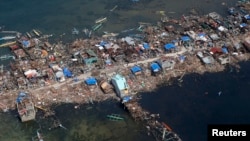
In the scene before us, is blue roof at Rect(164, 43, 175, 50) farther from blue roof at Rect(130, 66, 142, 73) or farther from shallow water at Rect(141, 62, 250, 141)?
blue roof at Rect(130, 66, 142, 73)

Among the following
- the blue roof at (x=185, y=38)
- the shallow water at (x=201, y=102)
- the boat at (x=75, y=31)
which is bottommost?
the shallow water at (x=201, y=102)

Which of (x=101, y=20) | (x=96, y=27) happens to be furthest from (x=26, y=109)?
(x=101, y=20)

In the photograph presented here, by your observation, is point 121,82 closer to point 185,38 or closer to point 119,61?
point 119,61

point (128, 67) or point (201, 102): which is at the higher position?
point (128, 67)

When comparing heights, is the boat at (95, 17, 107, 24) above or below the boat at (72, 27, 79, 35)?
above

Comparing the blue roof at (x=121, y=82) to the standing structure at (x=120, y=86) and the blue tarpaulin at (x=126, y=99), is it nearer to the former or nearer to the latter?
the standing structure at (x=120, y=86)

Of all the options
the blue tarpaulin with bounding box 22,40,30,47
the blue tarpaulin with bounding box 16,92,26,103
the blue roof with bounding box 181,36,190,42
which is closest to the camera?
the blue tarpaulin with bounding box 16,92,26,103

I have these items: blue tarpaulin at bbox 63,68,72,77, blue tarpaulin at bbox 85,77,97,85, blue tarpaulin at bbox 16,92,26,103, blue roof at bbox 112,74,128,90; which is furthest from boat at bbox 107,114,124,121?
blue tarpaulin at bbox 16,92,26,103

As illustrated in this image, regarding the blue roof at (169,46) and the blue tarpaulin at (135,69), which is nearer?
the blue tarpaulin at (135,69)

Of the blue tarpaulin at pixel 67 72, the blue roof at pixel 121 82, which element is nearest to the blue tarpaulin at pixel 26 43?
the blue tarpaulin at pixel 67 72

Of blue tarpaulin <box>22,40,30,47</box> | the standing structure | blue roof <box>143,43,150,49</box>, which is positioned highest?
blue tarpaulin <box>22,40,30,47</box>
